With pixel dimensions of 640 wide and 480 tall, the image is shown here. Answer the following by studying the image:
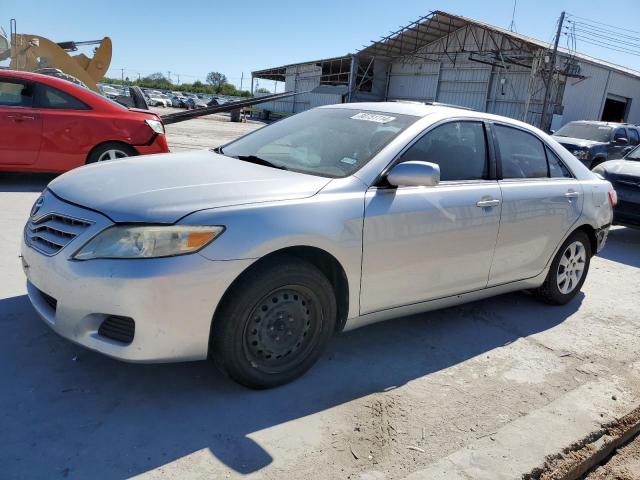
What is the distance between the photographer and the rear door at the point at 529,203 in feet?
12.7

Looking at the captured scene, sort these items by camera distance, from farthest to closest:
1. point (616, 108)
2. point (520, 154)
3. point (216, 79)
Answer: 1. point (216, 79)
2. point (616, 108)
3. point (520, 154)

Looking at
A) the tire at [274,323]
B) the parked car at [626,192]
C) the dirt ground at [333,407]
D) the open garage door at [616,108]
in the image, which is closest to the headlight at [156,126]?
the dirt ground at [333,407]

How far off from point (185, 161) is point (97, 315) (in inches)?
49.2

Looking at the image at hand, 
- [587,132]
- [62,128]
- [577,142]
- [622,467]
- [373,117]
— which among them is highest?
[587,132]

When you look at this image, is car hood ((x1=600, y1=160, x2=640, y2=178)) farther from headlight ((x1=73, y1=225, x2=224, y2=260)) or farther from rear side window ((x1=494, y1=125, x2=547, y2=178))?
headlight ((x1=73, y1=225, x2=224, y2=260))

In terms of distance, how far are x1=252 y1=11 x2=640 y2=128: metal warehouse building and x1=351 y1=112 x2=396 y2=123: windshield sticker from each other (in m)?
20.7

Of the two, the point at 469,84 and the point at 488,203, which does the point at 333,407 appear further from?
the point at 469,84

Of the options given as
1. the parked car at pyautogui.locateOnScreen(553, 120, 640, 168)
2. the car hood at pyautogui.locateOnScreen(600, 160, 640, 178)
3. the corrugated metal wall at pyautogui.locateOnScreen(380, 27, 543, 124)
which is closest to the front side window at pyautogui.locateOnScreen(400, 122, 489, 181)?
the car hood at pyautogui.locateOnScreen(600, 160, 640, 178)

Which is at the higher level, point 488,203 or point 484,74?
point 484,74

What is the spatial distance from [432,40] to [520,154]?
32.2 m

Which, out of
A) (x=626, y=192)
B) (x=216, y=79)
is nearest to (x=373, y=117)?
(x=626, y=192)

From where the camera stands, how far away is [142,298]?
2.39 metres

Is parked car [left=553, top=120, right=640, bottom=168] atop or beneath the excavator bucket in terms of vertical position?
beneath

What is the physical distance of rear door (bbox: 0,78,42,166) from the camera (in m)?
6.50
